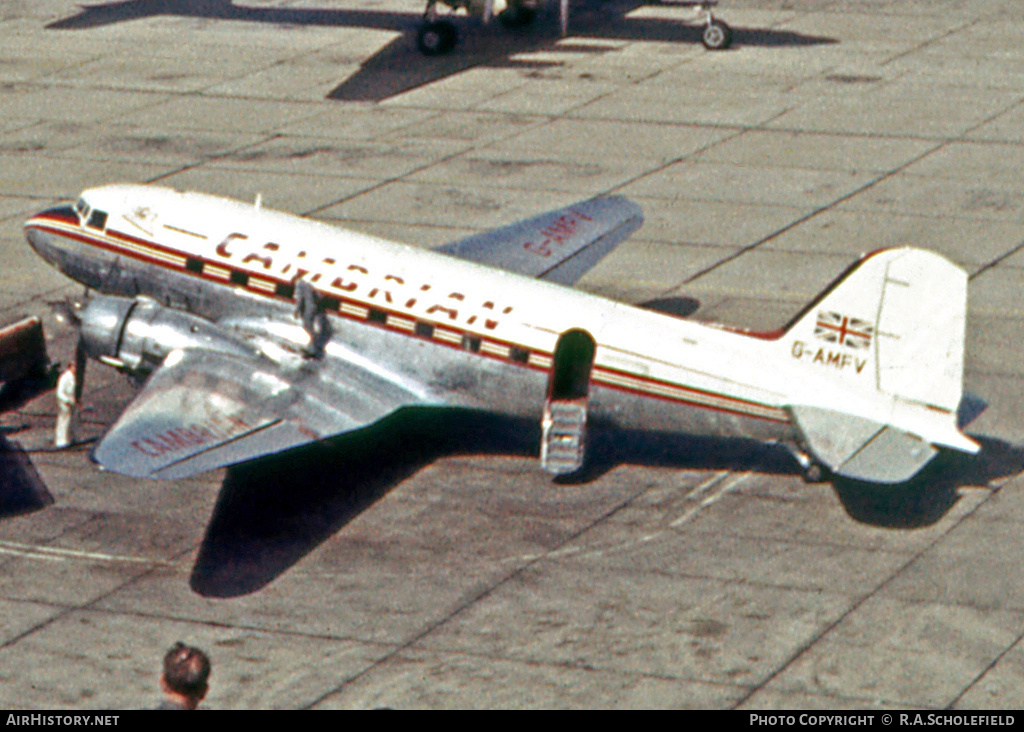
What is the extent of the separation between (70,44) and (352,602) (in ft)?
131

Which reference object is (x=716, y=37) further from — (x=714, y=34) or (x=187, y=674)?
(x=187, y=674)

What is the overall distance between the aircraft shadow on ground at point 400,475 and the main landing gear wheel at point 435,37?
89.5 feet

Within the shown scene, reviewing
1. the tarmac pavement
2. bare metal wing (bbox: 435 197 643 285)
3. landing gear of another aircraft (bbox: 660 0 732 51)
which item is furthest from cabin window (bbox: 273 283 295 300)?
landing gear of another aircraft (bbox: 660 0 732 51)

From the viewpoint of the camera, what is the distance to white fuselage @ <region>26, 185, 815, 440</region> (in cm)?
2552

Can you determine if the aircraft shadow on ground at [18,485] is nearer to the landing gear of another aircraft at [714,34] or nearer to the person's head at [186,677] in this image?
the person's head at [186,677]

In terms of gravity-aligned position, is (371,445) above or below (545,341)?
below

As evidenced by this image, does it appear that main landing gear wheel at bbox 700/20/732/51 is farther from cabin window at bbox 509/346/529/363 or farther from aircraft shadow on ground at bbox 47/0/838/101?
cabin window at bbox 509/346/529/363

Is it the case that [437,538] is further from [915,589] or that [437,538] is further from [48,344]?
Answer: [48,344]

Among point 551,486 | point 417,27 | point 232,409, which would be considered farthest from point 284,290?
point 417,27
